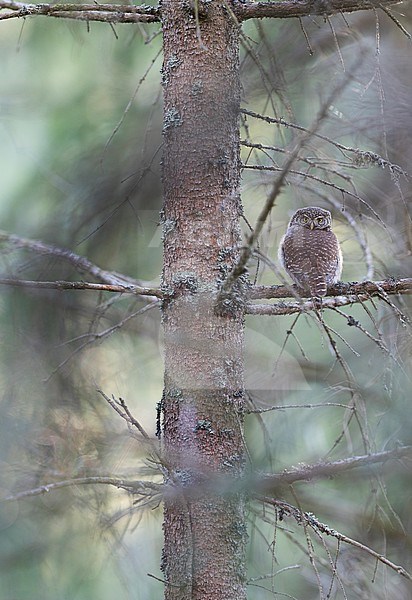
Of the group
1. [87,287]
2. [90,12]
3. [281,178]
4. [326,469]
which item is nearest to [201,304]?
[87,287]

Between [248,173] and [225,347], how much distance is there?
1965 mm

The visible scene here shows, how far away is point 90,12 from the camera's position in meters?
2.48

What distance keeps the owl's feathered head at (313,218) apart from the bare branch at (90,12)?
1.57 meters

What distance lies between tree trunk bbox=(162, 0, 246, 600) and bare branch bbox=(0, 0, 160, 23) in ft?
0.22

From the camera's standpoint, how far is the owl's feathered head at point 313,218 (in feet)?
12.7

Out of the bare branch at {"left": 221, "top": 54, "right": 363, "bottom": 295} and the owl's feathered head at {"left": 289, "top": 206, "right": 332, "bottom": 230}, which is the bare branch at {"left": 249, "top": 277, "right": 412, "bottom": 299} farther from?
the owl's feathered head at {"left": 289, "top": 206, "right": 332, "bottom": 230}

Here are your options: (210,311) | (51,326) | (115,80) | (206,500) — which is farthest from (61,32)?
(206,500)

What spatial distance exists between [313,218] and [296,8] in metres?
1.65

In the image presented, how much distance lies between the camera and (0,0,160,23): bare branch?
2.41 meters

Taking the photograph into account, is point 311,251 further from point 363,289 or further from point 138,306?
point 138,306

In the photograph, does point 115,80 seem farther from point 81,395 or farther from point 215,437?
point 215,437

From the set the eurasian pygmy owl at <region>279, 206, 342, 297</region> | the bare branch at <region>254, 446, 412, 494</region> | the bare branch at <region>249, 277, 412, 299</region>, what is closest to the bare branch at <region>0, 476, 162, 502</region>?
the bare branch at <region>254, 446, 412, 494</region>

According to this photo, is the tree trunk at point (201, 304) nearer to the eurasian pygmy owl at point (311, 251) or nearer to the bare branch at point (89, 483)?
the bare branch at point (89, 483)

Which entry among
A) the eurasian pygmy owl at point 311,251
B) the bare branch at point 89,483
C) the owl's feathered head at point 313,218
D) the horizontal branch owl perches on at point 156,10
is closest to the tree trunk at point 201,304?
the horizontal branch owl perches on at point 156,10
